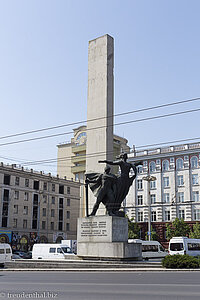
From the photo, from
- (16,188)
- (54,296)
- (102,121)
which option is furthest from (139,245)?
(16,188)

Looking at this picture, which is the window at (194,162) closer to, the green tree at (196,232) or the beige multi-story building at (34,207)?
the green tree at (196,232)

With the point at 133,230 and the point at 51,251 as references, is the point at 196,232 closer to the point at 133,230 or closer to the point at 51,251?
the point at 133,230

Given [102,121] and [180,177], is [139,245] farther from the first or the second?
[180,177]

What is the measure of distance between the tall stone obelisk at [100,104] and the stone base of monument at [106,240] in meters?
3.24

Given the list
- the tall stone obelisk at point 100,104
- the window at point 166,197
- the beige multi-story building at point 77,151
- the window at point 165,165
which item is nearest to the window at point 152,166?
the window at point 165,165

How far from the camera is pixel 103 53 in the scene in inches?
964

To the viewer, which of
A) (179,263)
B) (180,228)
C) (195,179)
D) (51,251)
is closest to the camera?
(179,263)

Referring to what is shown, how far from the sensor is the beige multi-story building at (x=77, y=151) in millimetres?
82812

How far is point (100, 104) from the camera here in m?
23.8

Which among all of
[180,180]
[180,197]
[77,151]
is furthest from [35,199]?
[180,180]

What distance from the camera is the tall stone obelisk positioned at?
23344 mm

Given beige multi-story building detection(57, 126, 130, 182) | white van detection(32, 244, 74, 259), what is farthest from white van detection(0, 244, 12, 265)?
beige multi-story building detection(57, 126, 130, 182)

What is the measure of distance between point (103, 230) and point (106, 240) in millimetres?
490

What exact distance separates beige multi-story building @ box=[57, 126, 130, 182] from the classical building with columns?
13340mm
